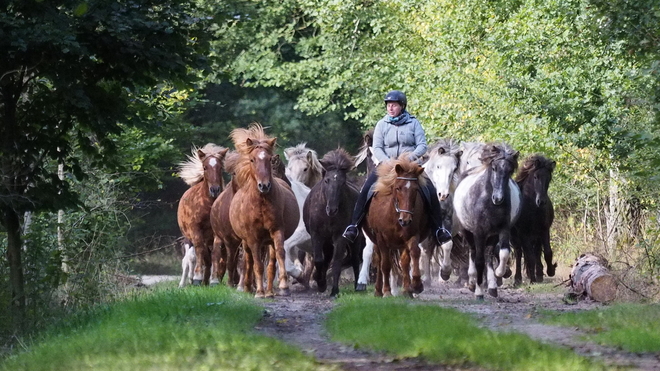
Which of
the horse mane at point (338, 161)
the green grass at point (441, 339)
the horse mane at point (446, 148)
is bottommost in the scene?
the green grass at point (441, 339)

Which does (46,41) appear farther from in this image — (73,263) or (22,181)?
(73,263)

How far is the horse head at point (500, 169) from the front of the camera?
699 inches

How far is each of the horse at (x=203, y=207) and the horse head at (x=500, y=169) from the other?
15.6 feet

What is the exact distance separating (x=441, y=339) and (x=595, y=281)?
742cm

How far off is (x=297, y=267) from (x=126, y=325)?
29.0 ft

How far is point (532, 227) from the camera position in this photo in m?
22.7

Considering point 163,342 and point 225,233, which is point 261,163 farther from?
point 163,342

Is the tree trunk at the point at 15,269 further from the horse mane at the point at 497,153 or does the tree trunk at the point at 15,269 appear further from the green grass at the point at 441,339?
the horse mane at the point at 497,153

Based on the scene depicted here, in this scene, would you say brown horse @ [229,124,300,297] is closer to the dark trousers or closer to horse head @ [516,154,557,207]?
the dark trousers

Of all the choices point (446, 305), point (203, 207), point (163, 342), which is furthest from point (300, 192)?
point (163, 342)

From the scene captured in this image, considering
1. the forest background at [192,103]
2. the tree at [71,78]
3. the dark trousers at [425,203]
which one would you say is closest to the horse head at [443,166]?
the forest background at [192,103]

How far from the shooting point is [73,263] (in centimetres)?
1794

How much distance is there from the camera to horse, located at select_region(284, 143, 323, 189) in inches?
885

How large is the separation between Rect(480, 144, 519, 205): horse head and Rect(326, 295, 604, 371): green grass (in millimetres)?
4433
